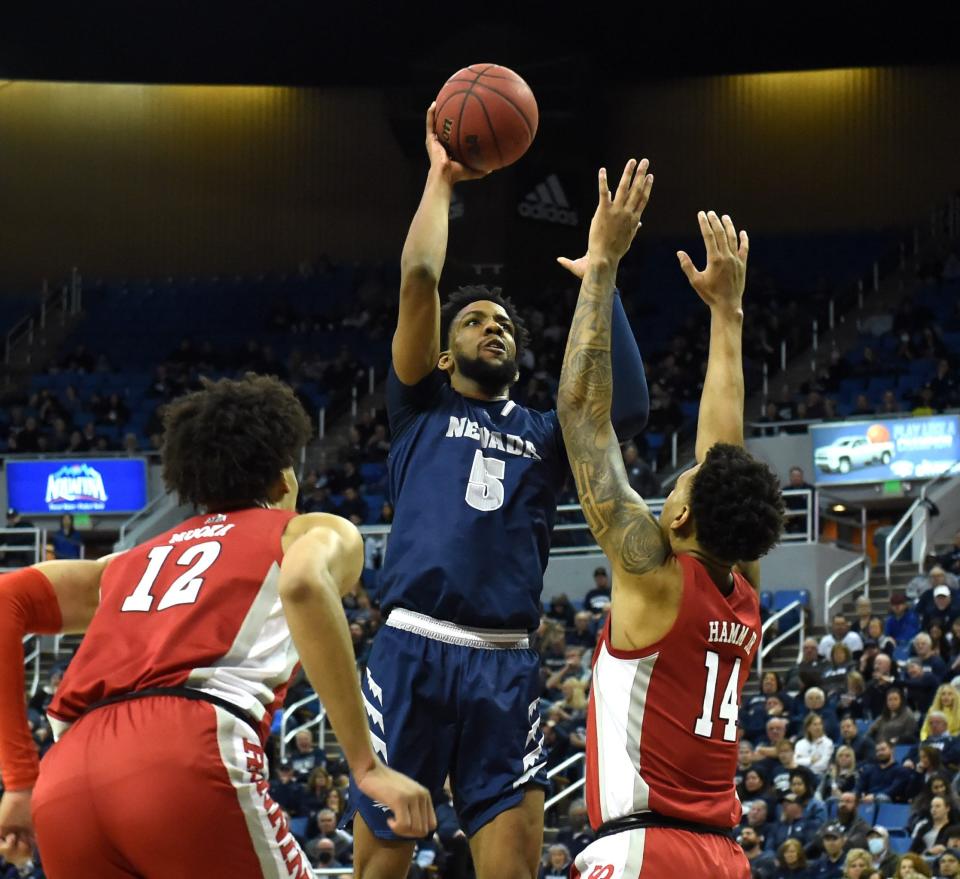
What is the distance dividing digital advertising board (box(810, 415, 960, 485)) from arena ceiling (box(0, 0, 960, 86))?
7.35 metres

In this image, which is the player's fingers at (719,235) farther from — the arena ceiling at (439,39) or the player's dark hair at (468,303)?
the arena ceiling at (439,39)

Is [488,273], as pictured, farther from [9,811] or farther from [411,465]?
[9,811]

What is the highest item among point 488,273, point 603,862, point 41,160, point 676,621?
point 41,160

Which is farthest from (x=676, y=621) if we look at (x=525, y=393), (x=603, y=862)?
(x=525, y=393)

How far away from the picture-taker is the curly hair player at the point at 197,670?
362 cm

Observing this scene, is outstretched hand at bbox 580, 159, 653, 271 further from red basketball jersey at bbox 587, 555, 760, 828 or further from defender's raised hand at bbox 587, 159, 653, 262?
red basketball jersey at bbox 587, 555, 760, 828

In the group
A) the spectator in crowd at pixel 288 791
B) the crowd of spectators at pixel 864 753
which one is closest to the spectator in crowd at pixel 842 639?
the crowd of spectators at pixel 864 753

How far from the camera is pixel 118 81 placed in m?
28.3

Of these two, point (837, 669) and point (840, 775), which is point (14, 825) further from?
point (837, 669)

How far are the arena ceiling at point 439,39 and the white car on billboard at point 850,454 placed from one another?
7290 millimetres

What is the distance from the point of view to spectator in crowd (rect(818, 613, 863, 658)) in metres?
15.2

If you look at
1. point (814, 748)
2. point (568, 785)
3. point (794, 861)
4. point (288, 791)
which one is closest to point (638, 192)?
point (794, 861)

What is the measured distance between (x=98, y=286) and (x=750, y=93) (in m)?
12.2

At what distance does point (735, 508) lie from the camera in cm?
446
